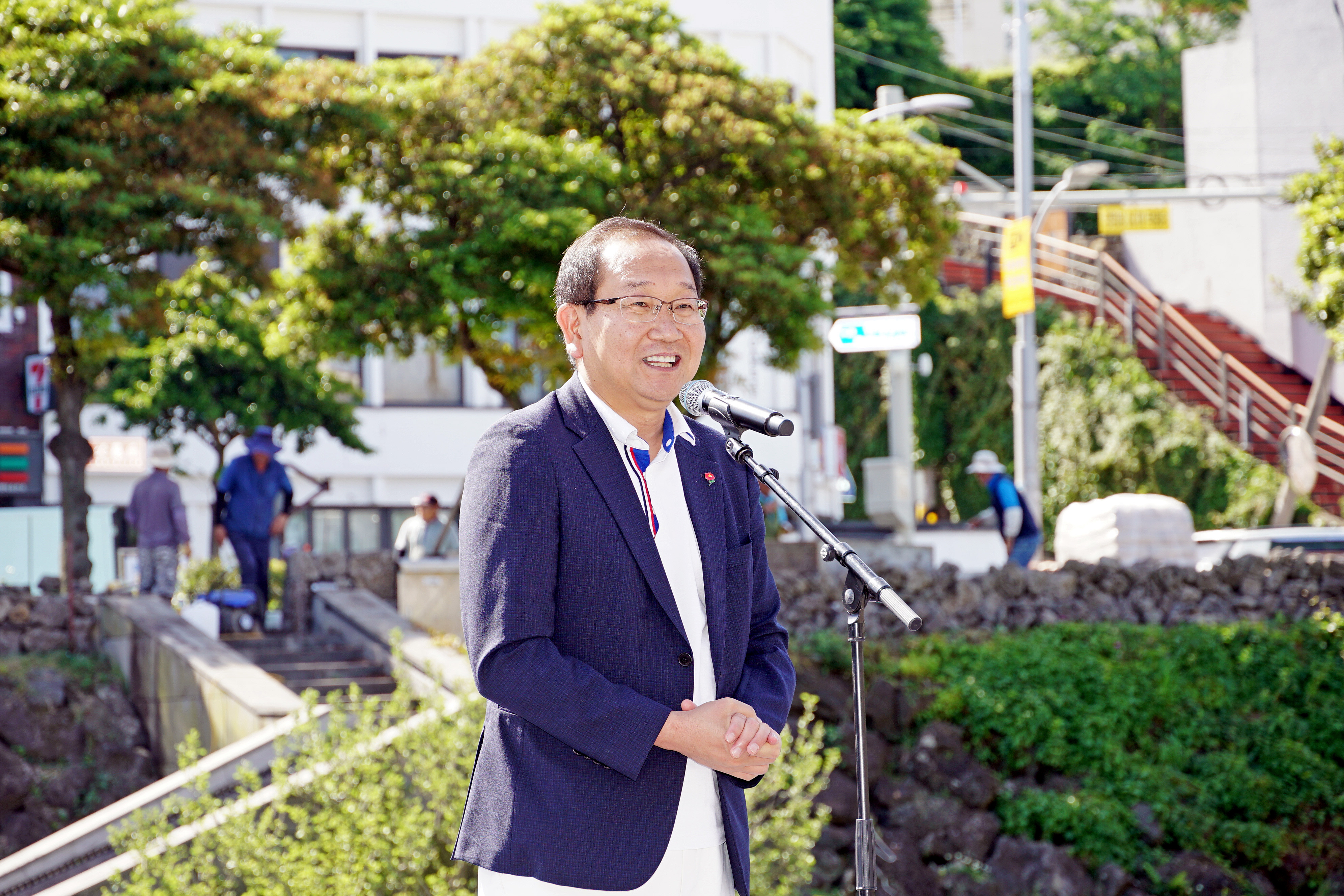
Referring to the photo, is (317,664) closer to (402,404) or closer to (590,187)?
(590,187)

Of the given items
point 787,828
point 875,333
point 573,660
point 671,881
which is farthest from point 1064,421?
point 573,660

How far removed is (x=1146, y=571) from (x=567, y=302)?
9997 mm

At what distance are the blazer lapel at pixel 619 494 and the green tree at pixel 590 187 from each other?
1013 cm

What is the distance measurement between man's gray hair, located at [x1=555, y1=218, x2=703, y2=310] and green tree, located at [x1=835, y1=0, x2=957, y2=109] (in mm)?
33730

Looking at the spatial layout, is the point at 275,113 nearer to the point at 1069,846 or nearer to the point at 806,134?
the point at 806,134

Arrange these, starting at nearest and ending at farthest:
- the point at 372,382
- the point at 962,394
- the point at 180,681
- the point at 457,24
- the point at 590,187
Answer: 1. the point at 180,681
2. the point at 590,187
3. the point at 372,382
4. the point at 457,24
5. the point at 962,394

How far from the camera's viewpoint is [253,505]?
13031 mm

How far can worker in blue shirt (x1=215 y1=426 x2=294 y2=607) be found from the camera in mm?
13016

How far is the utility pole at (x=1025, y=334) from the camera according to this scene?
18.1 m

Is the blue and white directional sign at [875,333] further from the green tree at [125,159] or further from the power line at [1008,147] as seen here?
the power line at [1008,147]

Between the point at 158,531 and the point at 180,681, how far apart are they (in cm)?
287

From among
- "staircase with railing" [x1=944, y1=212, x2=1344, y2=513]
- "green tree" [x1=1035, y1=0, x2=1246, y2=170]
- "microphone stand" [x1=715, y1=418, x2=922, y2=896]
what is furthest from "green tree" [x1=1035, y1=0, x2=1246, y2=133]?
"microphone stand" [x1=715, y1=418, x2=922, y2=896]

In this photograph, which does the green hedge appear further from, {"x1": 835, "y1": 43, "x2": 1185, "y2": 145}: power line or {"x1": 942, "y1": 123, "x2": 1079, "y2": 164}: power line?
{"x1": 835, "y1": 43, "x2": 1185, "y2": 145}: power line

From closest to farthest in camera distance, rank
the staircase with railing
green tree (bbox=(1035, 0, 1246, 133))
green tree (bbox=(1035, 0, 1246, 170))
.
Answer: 1. the staircase with railing
2. green tree (bbox=(1035, 0, 1246, 170))
3. green tree (bbox=(1035, 0, 1246, 133))
